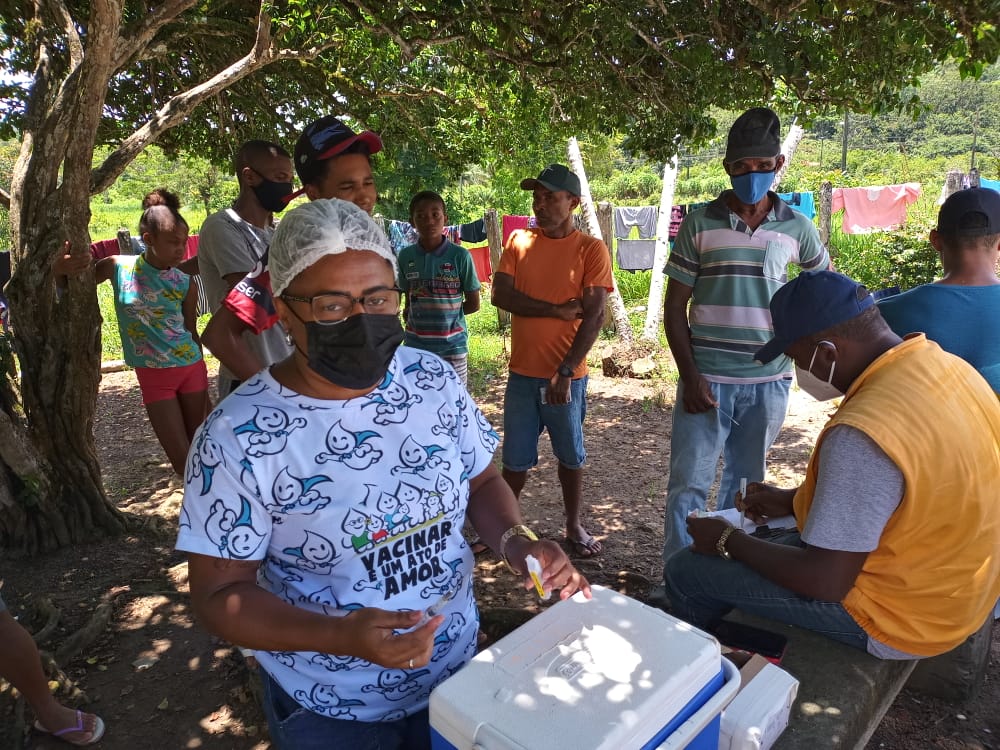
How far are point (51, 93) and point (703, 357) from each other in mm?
3946

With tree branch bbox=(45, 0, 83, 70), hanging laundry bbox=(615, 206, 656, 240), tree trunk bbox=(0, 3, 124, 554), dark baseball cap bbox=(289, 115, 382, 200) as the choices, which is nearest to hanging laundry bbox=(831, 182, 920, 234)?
hanging laundry bbox=(615, 206, 656, 240)

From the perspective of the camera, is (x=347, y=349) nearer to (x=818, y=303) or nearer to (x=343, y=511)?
(x=343, y=511)

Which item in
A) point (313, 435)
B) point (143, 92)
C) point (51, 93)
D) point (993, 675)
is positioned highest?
point (143, 92)

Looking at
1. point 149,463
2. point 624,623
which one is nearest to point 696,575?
point 624,623

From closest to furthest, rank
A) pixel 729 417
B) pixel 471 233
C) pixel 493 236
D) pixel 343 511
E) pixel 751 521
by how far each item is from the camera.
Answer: pixel 343 511 → pixel 751 521 → pixel 729 417 → pixel 493 236 → pixel 471 233

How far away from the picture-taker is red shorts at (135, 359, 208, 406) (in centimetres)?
437

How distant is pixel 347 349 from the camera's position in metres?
1.60

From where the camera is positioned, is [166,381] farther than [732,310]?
Yes

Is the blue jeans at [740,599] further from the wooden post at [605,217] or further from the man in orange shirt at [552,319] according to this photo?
the wooden post at [605,217]

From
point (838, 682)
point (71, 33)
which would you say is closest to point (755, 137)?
point (838, 682)

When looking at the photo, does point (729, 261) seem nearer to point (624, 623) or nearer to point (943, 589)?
point (943, 589)

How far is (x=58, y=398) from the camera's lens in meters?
3.99

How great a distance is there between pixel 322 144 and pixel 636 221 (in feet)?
44.2

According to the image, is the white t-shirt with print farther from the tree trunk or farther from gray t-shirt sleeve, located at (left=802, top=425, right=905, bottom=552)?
the tree trunk
